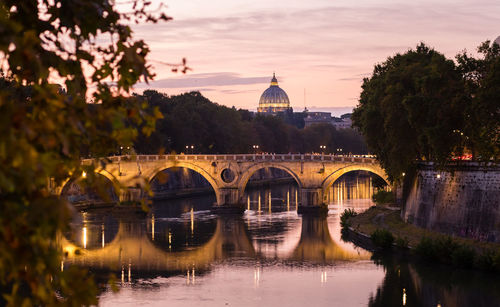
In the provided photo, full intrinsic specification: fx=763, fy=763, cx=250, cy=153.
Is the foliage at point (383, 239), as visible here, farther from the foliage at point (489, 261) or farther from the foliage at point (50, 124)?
the foliage at point (50, 124)

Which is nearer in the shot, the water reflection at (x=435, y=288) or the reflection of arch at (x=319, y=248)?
the water reflection at (x=435, y=288)

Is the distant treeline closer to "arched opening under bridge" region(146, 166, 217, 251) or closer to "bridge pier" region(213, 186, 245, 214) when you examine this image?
"arched opening under bridge" region(146, 166, 217, 251)

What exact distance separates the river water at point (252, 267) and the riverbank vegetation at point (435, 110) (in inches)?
270

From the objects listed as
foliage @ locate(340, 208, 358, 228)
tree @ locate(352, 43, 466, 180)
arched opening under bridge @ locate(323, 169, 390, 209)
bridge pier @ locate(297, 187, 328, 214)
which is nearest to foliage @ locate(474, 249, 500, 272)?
tree @ locate(352, 43, 466, 180)

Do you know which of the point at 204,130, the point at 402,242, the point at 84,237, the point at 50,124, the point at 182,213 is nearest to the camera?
the point at 50,124

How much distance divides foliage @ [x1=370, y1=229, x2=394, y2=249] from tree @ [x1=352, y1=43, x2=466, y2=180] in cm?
501

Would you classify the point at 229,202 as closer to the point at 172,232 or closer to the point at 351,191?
the point at 172,232

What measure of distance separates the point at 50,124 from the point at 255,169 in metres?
66.9

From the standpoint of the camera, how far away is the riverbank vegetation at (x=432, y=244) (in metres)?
34.8

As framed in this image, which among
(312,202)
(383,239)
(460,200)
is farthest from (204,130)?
(460,200)

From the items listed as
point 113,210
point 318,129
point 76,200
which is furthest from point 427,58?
point 318,129

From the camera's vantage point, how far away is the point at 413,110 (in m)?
43.4

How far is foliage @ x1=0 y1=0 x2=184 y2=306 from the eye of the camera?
5.72 m

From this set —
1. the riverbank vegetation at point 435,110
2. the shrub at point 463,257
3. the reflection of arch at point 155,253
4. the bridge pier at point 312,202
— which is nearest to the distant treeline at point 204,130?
the bridge pier at point 312,202
